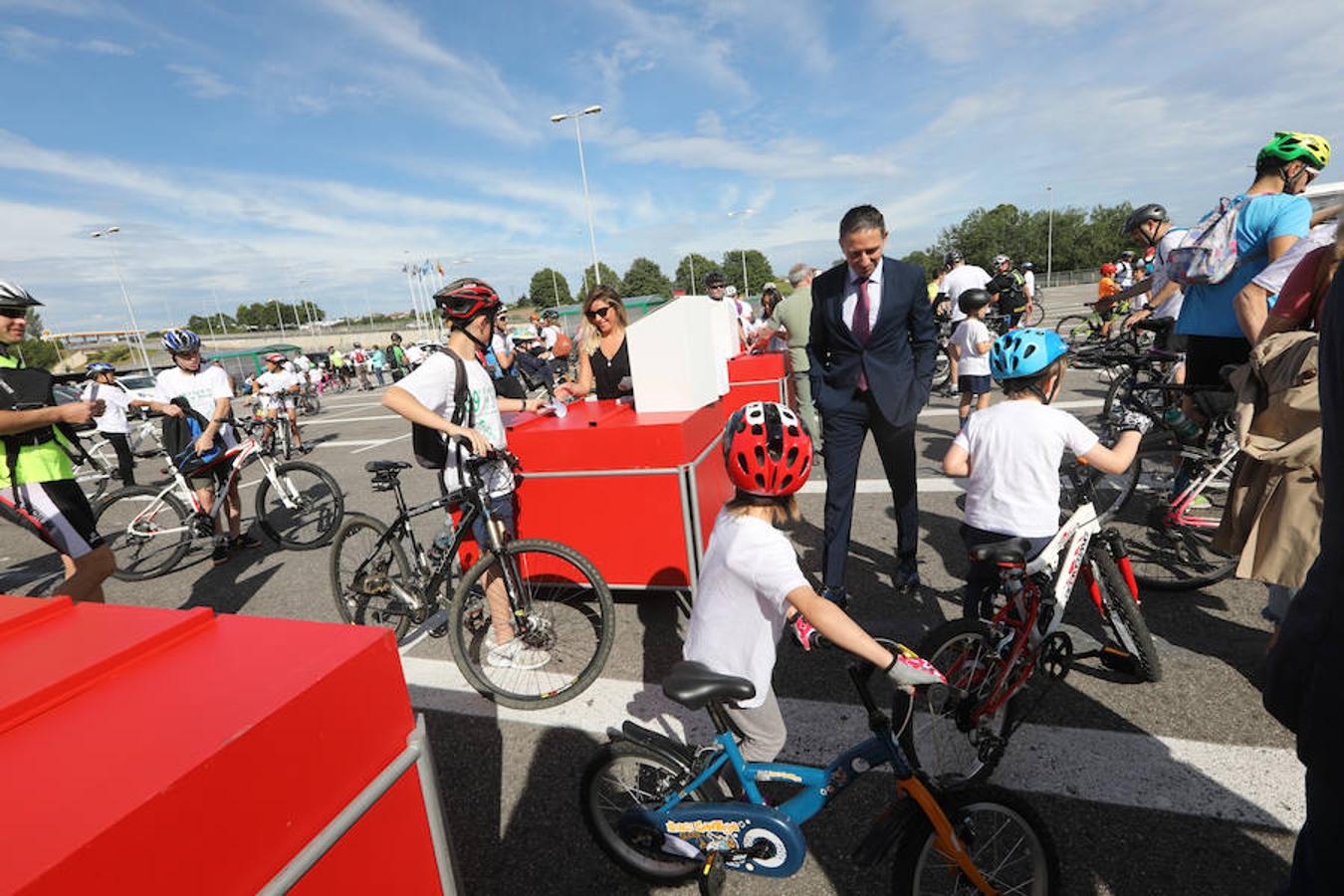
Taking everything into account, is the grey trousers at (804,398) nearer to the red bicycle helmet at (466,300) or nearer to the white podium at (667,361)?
the white podium at (667,361)

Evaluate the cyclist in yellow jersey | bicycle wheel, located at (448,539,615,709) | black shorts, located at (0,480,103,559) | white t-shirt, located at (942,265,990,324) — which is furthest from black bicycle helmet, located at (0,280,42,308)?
white t-shirt, located at (942,265,990,324)

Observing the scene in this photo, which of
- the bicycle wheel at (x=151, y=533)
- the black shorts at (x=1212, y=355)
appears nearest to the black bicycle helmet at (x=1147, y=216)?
the black shorts at (x=1212, y=355)

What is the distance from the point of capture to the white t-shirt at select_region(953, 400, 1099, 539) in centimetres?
261

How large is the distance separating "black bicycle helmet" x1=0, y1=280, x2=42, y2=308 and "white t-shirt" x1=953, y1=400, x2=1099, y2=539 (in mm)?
4871

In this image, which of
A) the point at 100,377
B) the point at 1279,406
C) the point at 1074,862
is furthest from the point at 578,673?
the point at 100,377

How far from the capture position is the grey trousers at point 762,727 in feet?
6.76

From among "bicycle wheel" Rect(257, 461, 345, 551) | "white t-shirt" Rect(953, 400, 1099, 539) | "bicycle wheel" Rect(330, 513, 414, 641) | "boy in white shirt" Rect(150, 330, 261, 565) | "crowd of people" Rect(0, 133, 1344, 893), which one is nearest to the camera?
"crowd of people" Rect(0, 133, 1344, 893)

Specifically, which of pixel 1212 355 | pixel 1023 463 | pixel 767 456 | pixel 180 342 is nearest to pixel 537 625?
pixel 767 456

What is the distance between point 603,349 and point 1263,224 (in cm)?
411

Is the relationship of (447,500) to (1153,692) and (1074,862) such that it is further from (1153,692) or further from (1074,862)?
(1153,692)

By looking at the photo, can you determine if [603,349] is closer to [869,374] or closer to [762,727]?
[869,374]

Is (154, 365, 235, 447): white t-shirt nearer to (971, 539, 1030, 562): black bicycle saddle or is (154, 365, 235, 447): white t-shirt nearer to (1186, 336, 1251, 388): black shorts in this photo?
(971, 539, 1030, 562): black bicycle saddle

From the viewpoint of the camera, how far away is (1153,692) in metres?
2.83

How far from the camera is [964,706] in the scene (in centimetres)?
247
